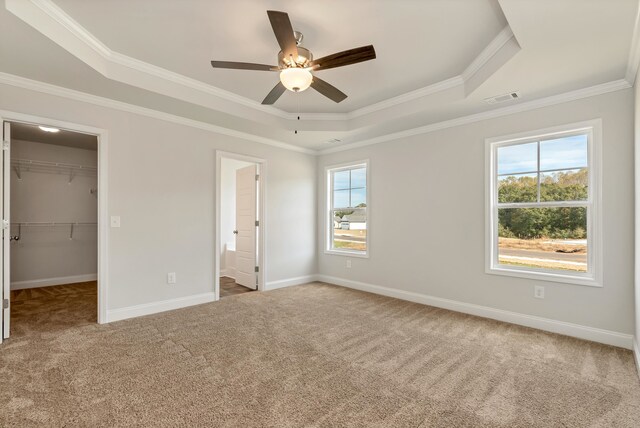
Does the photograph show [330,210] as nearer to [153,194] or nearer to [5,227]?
[153,194]

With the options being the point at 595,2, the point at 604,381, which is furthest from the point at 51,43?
the point at 604,381

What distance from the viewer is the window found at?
5312 mm

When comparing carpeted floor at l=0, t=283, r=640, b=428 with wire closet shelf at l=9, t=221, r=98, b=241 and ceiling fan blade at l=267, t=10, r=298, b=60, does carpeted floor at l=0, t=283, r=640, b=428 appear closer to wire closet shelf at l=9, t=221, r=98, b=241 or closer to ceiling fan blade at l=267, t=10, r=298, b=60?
wire closet shelf at l=9, t=221, r=98, b=241

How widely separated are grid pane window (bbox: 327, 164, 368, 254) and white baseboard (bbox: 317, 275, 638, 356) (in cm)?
83

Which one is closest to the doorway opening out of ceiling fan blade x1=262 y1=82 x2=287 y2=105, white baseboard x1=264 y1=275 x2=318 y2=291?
white baseboard x1=264 y1=275 x2=318 y2=291

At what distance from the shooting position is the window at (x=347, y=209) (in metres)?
5.31

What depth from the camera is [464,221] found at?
3.99 metres

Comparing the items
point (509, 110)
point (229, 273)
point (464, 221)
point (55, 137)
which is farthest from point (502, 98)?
point (55, 137)

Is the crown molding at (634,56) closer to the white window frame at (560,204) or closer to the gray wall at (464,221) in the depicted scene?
Answer: the gray wall at (464,221)

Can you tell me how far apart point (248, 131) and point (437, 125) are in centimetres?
271

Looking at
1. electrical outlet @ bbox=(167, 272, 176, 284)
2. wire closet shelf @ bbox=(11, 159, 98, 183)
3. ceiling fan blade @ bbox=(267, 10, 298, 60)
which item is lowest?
electrical outlet @ bbox=(167, 272, 176, 284)

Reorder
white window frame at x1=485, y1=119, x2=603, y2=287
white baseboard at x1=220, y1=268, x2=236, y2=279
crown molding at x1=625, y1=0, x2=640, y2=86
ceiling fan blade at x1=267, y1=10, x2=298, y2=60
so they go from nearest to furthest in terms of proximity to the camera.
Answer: ceiling fan blade at x1=267, y1=10, x2=298, y2=60, crown molding at x1=625, y1=0, x2=640, y2=86, white window frame at x1=485, y1=119, x2=603, y2=287, white baseboard at x1=220, y1=268, x2=236, y2=279

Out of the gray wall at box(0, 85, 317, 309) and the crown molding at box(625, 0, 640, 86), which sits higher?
the crown molding at box(625, 0, 640, 86)

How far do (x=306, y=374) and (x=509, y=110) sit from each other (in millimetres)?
3573
